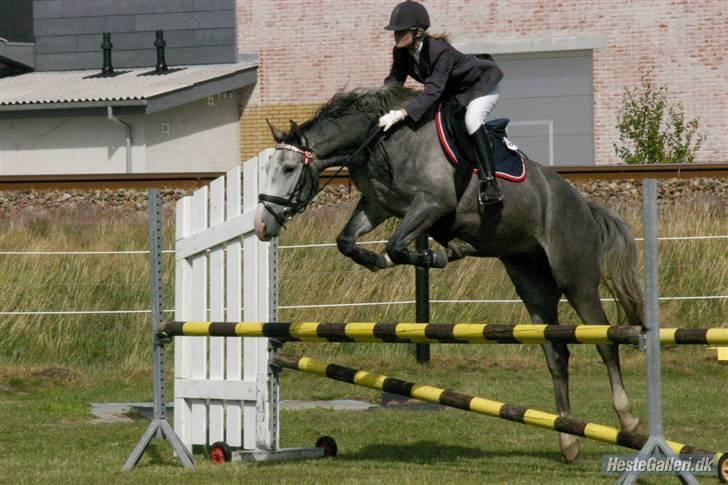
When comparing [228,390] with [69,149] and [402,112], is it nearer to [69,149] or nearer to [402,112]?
[402,112]

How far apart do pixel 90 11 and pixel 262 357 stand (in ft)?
72.6

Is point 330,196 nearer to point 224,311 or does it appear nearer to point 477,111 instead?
point 224,311

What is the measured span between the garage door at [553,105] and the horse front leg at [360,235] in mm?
18317

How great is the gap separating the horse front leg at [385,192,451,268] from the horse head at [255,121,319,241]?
0.50 meters

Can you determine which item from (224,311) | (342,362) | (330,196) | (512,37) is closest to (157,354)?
(224,311)

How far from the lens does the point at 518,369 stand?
1193 cm

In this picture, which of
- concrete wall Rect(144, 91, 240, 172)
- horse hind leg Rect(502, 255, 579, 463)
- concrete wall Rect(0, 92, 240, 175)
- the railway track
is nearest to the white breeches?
horse hind leg Rect(502, 255, 579, 463)

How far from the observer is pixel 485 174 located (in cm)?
725

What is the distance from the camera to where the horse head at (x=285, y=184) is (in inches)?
271

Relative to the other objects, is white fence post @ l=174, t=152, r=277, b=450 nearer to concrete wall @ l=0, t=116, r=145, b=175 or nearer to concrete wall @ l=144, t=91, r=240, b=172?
concrete wall @ l=144, t=91, r=240, b=172

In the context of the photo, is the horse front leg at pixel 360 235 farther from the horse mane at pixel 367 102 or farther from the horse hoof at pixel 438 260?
the horse mane at pixel 367 102

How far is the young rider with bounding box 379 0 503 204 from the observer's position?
7.23 meters

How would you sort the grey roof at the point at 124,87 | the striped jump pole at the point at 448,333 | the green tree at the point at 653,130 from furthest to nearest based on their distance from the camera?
the grey roof at the point at 124,87 → the green tree at the point at 653,130 → the striped jump pole at the point at 448,333

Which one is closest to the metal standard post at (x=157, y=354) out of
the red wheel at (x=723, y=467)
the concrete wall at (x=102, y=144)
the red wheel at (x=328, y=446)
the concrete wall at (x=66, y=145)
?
the red wheel at (x=328, y=446)
